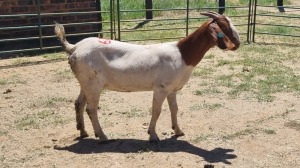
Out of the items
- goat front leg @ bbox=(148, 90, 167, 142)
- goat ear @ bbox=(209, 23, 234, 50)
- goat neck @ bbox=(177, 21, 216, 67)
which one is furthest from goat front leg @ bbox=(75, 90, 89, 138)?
goat ear @ bbox=(209, 23, 234, 50)

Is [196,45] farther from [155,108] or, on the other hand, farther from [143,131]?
[143,131]

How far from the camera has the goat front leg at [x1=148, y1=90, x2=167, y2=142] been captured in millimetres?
5066

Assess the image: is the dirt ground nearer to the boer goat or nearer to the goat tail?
the boer goat

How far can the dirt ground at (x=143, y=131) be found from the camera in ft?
15.9

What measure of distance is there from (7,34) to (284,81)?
7.11 metres

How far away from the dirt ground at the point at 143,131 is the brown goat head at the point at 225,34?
4.27ft

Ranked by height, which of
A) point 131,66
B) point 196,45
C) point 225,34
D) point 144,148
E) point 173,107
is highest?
point 225,34

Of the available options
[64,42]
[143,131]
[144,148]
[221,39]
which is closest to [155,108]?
[144,148]

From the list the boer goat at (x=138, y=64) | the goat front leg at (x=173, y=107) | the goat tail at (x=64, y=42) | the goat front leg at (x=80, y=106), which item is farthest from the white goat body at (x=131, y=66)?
the goat front leg at (x=80, y=106)

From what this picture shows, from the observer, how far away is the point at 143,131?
5746 millimetres

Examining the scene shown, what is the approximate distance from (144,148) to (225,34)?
1697 millimetres

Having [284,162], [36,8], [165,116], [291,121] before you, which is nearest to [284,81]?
[291,121]

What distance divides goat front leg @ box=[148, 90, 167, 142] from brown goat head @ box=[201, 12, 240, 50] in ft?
3.02

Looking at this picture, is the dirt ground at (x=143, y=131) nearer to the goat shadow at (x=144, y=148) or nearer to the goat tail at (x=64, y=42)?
the goat shadow at (x=144, y=148)
